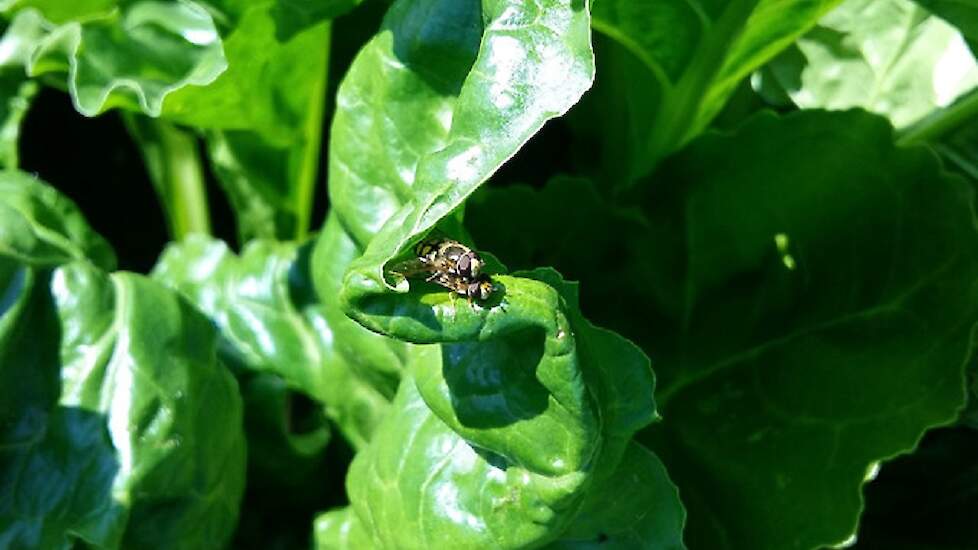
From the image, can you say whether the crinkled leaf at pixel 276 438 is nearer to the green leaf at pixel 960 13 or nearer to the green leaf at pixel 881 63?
the green leaf at pixel 881 63

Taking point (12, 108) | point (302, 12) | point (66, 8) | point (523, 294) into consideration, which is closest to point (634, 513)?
point (523, 294)

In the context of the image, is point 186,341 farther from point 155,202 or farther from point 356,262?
point 155,202

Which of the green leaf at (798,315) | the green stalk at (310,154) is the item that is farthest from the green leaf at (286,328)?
the green leaf at (798,315)

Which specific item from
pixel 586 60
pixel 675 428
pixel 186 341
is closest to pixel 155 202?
pixel 186 341

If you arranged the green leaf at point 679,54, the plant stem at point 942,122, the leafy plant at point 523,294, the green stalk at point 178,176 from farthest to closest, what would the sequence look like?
the green stalk at point 178,176 < the plant stem at point 942,122 < the green leaf at point 679,54 < the leafy plant at point 523,294

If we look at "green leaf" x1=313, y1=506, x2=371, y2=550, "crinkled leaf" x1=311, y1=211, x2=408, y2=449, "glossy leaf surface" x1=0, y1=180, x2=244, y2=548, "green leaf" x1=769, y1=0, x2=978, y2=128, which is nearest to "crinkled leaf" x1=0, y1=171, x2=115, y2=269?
"glossy leaf surface" x1=0, y1=180, x2=244, y2=548

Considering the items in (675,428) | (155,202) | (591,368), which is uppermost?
(591,368)

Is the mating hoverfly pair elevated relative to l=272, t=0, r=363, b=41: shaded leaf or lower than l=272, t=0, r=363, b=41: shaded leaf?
→ elevated

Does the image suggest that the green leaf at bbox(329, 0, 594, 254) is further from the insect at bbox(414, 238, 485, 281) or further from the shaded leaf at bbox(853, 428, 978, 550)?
the shaded leaf at bbox(853, 428, 978, 550)
